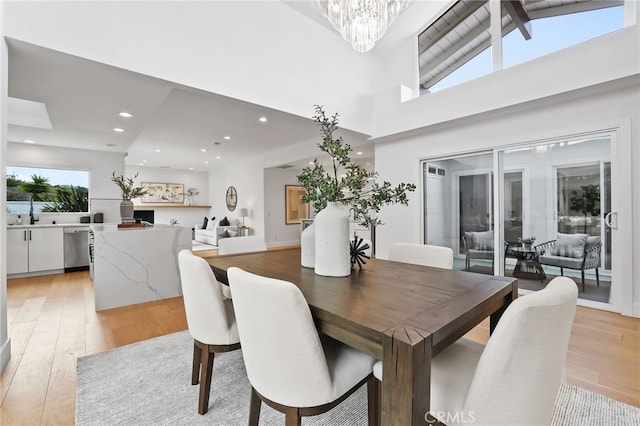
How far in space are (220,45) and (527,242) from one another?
171 inches

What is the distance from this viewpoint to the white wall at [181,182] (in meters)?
9.67

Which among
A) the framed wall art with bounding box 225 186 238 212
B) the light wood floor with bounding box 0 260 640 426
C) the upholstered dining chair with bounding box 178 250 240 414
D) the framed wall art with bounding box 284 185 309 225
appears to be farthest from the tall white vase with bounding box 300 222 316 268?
the framed wall art with bounding box 225 186 238 212

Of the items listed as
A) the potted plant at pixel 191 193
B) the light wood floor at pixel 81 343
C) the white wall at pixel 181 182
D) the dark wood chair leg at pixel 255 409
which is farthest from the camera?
the potted plant at pixel 191 193

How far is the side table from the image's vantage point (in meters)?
3.46

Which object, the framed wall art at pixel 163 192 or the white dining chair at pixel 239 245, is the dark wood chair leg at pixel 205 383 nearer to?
the white dining chair at pixel 239 245

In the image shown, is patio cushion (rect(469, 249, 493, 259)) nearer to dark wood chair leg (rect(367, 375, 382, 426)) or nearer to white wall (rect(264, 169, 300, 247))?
dark wood chair leg (rect(367, 375, 382, 426))

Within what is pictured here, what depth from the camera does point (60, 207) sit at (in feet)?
17.8

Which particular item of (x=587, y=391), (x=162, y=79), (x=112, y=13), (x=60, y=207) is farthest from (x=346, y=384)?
(x=60, y=207)

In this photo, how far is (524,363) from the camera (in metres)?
0.76

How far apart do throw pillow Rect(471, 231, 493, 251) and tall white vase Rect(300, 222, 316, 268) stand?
10.5ft

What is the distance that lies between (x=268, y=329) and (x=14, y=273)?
583 centimetres

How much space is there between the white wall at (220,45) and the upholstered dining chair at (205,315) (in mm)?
2188

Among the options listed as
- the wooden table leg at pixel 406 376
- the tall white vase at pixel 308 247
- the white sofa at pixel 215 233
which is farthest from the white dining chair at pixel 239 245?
the white sofa at pixel 215 233

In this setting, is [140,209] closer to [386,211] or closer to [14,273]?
[14,273]
